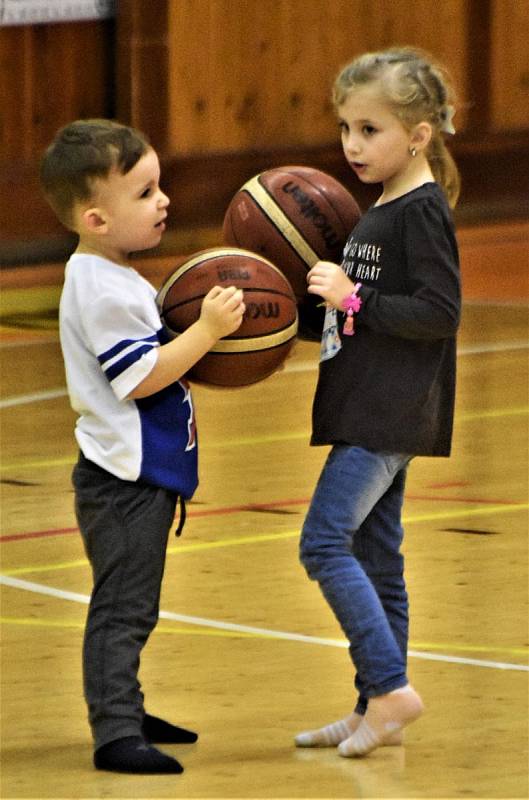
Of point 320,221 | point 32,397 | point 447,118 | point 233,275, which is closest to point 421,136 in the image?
point 447,118

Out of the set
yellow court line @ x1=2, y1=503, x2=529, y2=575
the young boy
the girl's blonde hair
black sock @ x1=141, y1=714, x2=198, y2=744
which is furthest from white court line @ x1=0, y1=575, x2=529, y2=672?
the girl's blonde hair

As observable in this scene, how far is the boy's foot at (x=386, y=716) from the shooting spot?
13.9 feet

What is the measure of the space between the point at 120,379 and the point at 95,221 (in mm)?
344

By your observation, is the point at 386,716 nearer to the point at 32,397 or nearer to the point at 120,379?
the point at 120,379

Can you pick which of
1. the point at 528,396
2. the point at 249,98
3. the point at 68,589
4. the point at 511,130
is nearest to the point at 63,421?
the point at 528,396

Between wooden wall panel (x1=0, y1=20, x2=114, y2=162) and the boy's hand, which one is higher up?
the boy's hand

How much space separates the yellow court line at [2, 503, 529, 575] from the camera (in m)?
5.98

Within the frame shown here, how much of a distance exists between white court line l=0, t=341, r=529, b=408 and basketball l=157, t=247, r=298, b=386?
13.3ft

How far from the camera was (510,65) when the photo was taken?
16.0m

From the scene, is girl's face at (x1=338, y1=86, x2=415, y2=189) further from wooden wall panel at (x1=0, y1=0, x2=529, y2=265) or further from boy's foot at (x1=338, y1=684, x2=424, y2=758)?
wooden wall panel at (x1=0, y1=0, x2=529, y2=265)

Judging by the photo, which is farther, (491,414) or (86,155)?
(491,414)

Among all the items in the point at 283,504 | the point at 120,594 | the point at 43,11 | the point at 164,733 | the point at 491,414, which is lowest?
the point at 491,414

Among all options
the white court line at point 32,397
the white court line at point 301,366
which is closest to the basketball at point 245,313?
the white court line at point 301,366

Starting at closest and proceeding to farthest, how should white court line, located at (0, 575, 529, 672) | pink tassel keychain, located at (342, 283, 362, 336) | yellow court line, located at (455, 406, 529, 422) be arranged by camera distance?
pink tassel keychain, located at (342, 283, 362, 336), white court line, located at (0, 575, 529, 672), yellow court line, located at (455, 406, 529, 422)
